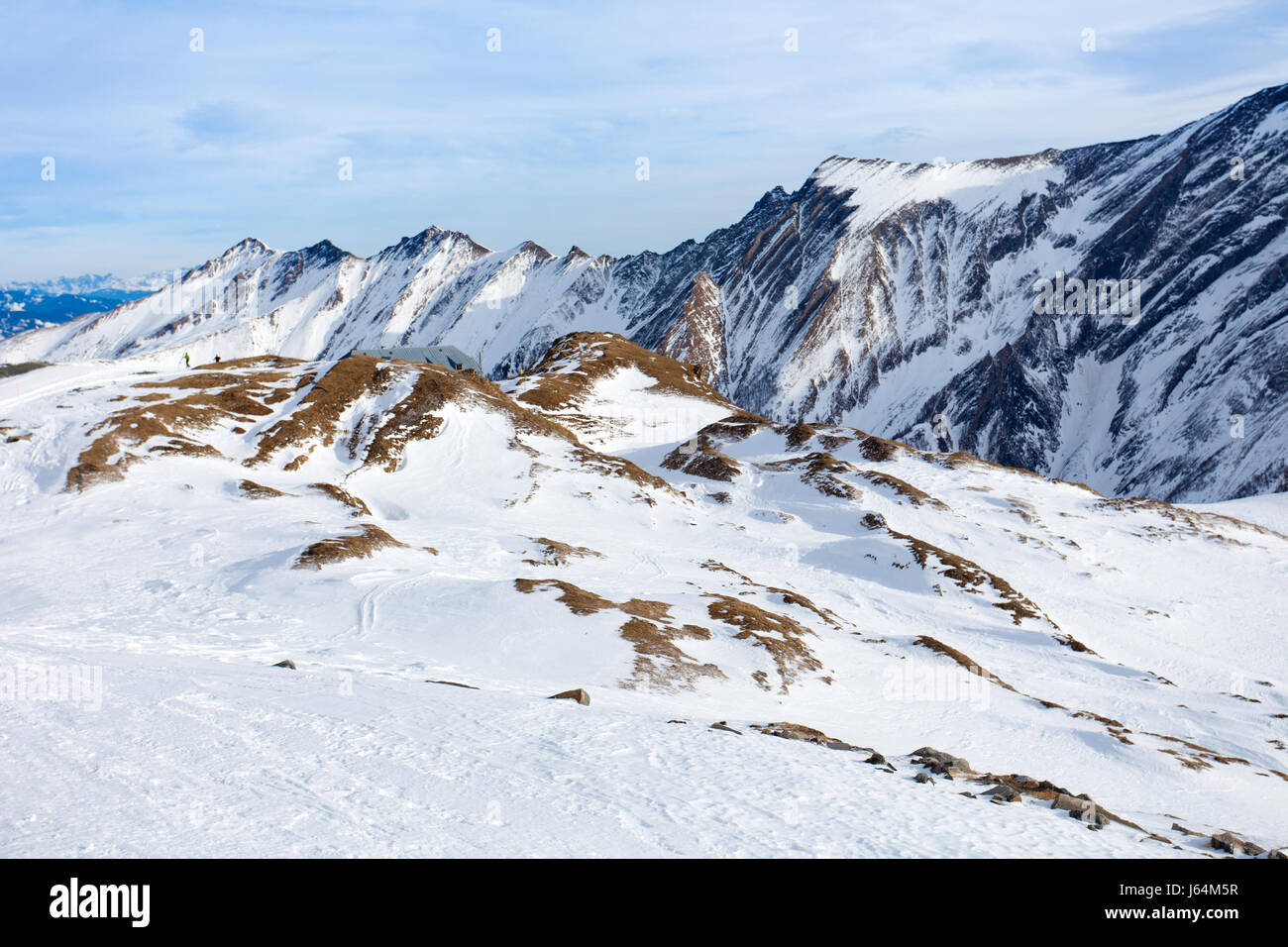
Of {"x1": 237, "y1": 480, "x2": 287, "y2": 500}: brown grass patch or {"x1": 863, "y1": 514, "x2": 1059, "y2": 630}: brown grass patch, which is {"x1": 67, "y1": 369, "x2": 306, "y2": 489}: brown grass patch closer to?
{"x1": 237, "y1": 480, "x2": 287, "y2": 500}: brown grass patch

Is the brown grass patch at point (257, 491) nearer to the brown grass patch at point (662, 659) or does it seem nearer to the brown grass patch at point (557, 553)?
the brown grass patch at point (557, 553)

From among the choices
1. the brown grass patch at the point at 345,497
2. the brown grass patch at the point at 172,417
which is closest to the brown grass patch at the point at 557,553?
the brown grass patch at the point at 345,497

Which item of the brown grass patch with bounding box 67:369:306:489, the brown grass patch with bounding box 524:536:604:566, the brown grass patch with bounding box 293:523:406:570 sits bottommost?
the brown grass patch with bounding box 524:536:604:566

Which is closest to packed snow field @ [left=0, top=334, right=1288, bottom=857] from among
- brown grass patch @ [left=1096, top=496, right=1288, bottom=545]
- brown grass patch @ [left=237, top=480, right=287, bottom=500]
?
brown grass patch @ [left=1096, top=496, right=1288, bottom=545]

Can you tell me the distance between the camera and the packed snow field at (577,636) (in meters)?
16.6

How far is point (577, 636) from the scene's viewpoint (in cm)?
3653

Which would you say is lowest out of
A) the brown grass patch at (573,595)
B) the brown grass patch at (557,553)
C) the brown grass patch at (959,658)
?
the brown grass patch at (959,658)

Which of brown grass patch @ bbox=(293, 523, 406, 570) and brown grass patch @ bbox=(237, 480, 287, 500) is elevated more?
brown grass patch @ bbox=(237, 480, 287, 500)

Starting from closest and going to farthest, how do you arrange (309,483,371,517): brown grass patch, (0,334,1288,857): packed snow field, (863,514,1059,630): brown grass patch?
(0,334,1288,857): packed snow field, (309,483,371,517): brown grass patch, (863,514,1059,630): brown grass patch

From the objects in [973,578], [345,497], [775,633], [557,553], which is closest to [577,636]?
[775,633]

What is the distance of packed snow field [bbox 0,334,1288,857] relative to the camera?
1656 centimetres

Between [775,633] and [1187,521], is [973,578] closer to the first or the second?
[775,633]

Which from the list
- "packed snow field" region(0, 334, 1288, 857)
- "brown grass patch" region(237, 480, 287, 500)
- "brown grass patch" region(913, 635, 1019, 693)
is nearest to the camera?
"packed snow field" region(0, 334, 1288, 857)
